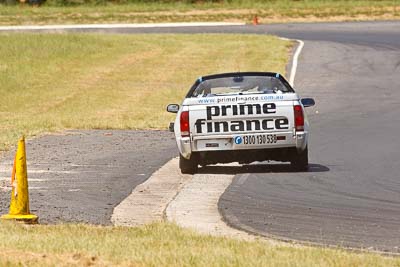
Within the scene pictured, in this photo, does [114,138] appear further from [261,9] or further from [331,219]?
[261,9]

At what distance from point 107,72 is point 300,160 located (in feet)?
80.7

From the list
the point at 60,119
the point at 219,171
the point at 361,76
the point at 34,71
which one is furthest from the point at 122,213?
the point at 34,71

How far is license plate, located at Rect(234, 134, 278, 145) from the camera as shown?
Result: 1723 cm

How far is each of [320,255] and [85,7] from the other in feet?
222

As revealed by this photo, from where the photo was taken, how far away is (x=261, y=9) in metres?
71.1

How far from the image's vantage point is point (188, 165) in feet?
58.5

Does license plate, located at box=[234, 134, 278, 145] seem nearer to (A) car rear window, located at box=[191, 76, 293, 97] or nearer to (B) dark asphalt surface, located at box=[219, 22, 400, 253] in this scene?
(B) dark asphalt surface, located at box=[219, 22, 400, 253]

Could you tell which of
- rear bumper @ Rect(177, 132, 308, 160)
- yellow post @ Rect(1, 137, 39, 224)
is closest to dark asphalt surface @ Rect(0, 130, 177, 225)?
yellow post @ Rect(1, 137, 39, 224)

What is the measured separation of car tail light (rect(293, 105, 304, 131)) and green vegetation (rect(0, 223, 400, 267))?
220 inches

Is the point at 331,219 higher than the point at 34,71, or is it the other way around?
the point at 331,219

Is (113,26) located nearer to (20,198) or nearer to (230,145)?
(230,145)

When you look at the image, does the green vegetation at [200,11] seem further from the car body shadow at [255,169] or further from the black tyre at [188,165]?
the black tyre at [188,165]

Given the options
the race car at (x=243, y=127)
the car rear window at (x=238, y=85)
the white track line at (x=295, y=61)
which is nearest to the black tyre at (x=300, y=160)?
the race car at (x=243, y=127)

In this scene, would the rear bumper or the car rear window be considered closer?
the rear bumper
